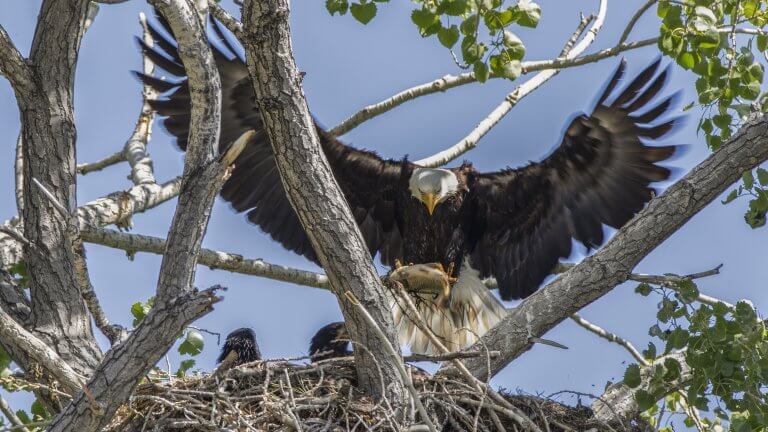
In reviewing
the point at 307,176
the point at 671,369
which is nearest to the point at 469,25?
the point at 307,176

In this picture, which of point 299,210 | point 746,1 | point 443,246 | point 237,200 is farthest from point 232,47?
point 746,1

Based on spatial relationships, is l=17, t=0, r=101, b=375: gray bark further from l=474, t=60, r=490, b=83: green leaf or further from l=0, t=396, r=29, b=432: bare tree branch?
l=474, t=60, r=490, b=83: green leaf

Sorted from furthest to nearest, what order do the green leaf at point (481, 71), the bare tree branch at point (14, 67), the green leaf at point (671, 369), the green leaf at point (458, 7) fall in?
the bare tree branch at point (14, 67) < the green leaf at point (671, 369) < the green leaf at point (481, 71) < the green leaf at point (458, 7)

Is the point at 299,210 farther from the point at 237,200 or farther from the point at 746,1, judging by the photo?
the point at 237,200

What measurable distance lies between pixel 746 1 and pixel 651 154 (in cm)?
224

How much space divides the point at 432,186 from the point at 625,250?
266cm

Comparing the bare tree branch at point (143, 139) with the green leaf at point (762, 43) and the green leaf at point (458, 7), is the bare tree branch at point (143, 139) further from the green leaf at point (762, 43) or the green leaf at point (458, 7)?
the green leaf at point (762, 43)

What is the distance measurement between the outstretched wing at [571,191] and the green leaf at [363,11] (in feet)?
8.10

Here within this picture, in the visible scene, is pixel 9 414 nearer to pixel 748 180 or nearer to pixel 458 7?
pixel 458 7

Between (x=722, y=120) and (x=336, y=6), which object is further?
(x=722, y=120)

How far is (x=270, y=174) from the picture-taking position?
754 centimetres

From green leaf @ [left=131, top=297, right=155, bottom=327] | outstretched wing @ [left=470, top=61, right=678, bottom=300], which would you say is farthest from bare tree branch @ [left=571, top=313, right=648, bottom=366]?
green leaf @ [left=131, top=297, right=155, bottom=327]

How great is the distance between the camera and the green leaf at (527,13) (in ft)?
13.3

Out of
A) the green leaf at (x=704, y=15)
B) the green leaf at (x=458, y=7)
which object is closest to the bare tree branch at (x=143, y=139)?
the green leaf at (x=458, y=7)
